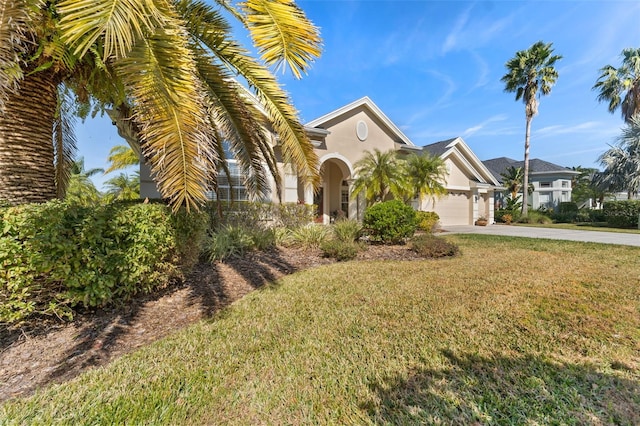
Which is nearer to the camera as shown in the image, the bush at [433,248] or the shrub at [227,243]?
the shrub at [227,243]

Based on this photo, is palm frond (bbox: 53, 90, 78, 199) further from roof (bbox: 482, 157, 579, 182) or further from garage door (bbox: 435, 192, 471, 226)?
roof (bbox: 482, 157, 579, 182)

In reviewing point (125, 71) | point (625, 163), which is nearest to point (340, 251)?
point (125, 71)

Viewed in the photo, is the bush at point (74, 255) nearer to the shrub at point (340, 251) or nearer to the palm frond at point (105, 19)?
the palm frond at point (105, 19)

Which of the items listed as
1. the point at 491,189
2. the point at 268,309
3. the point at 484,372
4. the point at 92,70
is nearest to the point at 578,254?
the point at 484,372

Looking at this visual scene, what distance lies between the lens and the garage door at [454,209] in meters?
20.3

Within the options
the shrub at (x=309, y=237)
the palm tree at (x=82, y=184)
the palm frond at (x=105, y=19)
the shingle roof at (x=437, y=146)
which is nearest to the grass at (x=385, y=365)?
the palm frond at (x=105, y=19)

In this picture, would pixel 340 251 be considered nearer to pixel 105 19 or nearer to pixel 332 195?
pixel 105 19

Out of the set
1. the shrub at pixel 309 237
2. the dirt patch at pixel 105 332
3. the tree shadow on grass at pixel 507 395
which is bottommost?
the tree shadow on grass at pixel 507 395

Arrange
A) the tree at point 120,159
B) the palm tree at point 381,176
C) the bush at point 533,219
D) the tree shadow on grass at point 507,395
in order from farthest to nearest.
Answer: the bush at point 533,219 < the tree at point 120,159 < the palm tree at point 381,176 < the tree shadow on grass at point 507,395

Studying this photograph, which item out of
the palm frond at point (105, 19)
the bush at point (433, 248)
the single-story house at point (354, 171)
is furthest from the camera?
the single-story house at point (354, 171)

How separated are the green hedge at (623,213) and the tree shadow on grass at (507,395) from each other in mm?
24782

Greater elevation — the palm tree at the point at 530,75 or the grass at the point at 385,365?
the palm tree at the point at 530,75

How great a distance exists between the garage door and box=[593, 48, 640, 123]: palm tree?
15.6 m

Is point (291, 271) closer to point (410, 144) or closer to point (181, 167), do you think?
point (181, 167)
